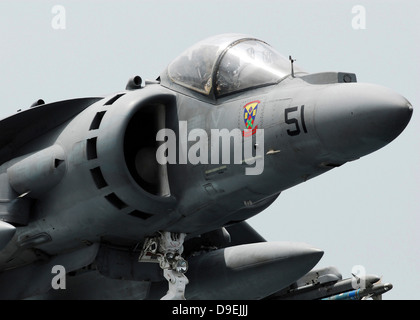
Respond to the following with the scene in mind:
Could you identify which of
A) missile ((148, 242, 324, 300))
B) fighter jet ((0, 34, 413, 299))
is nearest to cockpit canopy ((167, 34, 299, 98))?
fighter jet ((0, 34, 413, 299))

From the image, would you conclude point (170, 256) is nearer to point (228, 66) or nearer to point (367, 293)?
point (228, 66)

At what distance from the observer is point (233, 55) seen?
10727mm

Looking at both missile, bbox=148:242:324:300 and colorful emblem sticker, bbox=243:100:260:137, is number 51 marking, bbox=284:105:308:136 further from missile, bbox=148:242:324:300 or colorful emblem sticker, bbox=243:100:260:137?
missile, bbox=148:242:324:300

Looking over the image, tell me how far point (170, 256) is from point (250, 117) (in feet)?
6.27

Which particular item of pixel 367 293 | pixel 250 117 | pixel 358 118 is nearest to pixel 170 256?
pixel 250 117

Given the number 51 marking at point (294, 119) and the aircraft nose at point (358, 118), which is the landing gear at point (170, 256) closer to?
the number 51 marking at point (294, 119)

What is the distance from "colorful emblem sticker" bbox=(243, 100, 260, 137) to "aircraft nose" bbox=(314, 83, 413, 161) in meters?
0.83

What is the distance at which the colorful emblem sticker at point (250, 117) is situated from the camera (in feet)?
33.3

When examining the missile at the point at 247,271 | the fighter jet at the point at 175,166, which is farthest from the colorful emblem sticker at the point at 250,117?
the missile at the point at 247,271

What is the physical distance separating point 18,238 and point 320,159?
150 inches

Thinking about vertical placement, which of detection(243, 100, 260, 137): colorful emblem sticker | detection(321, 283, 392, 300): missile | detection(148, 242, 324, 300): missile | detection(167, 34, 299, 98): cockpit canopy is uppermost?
detection(167, 34, 299, 98): cockpit canopy

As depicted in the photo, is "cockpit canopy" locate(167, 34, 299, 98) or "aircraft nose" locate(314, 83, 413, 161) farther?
"cockpit canopy" locate(167, 34, 299, 98)

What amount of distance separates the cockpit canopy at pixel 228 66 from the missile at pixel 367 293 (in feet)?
16.7

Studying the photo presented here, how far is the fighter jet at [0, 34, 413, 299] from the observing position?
32.2ft
